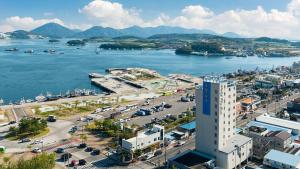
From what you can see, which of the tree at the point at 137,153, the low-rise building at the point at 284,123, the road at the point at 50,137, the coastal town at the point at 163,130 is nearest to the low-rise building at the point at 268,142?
the coastal town at the point at 163,130

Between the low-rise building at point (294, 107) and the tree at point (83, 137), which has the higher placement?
the low-rise building at point (294, 107)

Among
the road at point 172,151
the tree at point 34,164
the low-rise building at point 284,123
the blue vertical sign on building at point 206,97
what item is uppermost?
the blue vertical sign on building at point 206,97

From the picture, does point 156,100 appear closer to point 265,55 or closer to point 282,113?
point 282,113

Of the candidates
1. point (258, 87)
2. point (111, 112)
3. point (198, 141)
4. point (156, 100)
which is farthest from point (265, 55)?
point (198, 141)

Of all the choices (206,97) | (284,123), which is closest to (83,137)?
(206,97)

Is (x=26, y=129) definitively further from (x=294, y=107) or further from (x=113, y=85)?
(x=113, y=85)

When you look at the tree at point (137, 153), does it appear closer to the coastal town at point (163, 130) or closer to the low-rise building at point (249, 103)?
the coastal town at point (163, 130)

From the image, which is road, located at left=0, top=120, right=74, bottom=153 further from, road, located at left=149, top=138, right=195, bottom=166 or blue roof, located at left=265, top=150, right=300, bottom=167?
blue roof, located at left=265, top=150, right=300, bottom=167
